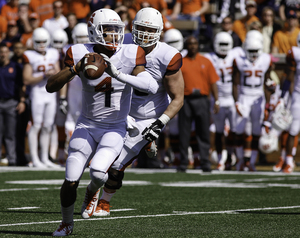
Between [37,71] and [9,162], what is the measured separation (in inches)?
63.6

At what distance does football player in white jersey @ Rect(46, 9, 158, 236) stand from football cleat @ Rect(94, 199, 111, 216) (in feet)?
2.21

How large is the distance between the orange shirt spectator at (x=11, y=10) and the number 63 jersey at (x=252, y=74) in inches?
228

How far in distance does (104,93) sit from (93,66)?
549 millimetres

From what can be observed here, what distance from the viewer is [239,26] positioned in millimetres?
12953

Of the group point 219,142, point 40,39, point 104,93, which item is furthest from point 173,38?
point 104,93

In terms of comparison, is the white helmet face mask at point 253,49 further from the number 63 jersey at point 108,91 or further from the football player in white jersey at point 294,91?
the number 63 jersey at point 108,91

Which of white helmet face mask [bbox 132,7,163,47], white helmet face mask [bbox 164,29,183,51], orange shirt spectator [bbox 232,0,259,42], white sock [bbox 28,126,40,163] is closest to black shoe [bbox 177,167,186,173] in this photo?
white helmet face mask [bbox 164,29,183,51]

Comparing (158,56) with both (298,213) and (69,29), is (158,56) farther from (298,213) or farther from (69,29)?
(69,29)

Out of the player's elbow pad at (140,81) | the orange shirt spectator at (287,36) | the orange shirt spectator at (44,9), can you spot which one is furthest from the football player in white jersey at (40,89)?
the player's elbow pad at (140,81)

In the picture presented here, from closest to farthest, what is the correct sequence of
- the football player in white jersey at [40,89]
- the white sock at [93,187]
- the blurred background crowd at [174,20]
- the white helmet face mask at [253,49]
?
1. the white sock at [93,187]
2. the football player in white jersey at [40,89]
3. the white helmet face mask at [253,49]
4. the blurred background crowd at [174,20]

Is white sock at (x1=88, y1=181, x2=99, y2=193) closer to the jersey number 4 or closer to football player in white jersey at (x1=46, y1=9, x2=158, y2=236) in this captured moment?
football player in white jersey at (x1=46, y1=9, x2=158, y2=236)

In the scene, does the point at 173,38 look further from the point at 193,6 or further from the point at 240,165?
the point at 193,6

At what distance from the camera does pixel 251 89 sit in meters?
10.6

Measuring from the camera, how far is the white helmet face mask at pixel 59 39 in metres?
11.0
